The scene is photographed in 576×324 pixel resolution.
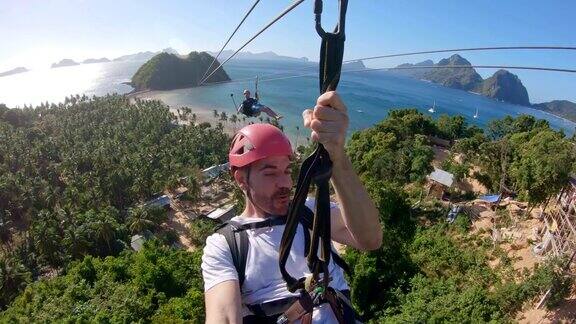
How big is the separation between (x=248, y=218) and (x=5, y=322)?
84.4ft

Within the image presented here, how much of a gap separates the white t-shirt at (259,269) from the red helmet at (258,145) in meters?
0.48

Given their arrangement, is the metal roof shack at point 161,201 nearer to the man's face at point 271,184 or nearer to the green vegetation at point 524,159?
the green vegetation at point 524,159

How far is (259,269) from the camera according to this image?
2379 millimetres

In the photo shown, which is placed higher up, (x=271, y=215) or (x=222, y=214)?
(x=271, y=215)

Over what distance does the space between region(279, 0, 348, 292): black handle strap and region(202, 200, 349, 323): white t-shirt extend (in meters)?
0.28

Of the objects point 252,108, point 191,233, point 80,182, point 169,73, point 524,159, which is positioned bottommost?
point 191,233

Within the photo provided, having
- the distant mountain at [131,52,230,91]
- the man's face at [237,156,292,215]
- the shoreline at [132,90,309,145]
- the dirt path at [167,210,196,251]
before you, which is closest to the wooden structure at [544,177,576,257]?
the man's face at [237,156,292,215]

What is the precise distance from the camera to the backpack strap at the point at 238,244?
7.73 feet

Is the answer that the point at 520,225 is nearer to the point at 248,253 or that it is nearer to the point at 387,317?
the point at 387,317

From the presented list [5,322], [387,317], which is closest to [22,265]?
[5,322]

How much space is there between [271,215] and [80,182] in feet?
145

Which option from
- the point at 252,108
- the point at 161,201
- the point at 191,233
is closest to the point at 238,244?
the point at 252,108

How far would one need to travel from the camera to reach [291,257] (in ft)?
8.07

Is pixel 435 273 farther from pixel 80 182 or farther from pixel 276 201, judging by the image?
pixel 80 182
